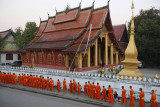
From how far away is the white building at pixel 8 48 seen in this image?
34.2m

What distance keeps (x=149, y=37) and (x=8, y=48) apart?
105ft

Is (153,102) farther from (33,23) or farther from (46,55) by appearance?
(33,23)

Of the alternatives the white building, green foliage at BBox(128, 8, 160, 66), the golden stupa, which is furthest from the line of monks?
green foliage at BBox(128, 8, 160, 66)

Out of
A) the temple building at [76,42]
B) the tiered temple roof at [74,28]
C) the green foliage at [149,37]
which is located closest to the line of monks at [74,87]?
the temple building at [76,42]

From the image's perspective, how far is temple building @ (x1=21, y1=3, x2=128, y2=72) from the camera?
59.6ft

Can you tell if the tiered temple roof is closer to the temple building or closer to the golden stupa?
the temple building

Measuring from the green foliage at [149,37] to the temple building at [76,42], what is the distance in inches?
239

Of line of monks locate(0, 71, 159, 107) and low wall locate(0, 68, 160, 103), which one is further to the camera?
low wall locate(0, 68, 160, 103)

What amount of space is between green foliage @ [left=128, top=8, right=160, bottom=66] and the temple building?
6071 millimetres

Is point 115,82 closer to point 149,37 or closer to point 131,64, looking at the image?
point 131,64

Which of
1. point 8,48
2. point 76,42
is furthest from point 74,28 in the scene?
point 8,48

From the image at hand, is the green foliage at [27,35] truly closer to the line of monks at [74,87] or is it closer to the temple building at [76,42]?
the temple building at [76,42]

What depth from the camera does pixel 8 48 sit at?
35.6 m

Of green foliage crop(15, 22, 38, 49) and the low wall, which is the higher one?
green foliage crop(15, 22, 38, 49)
